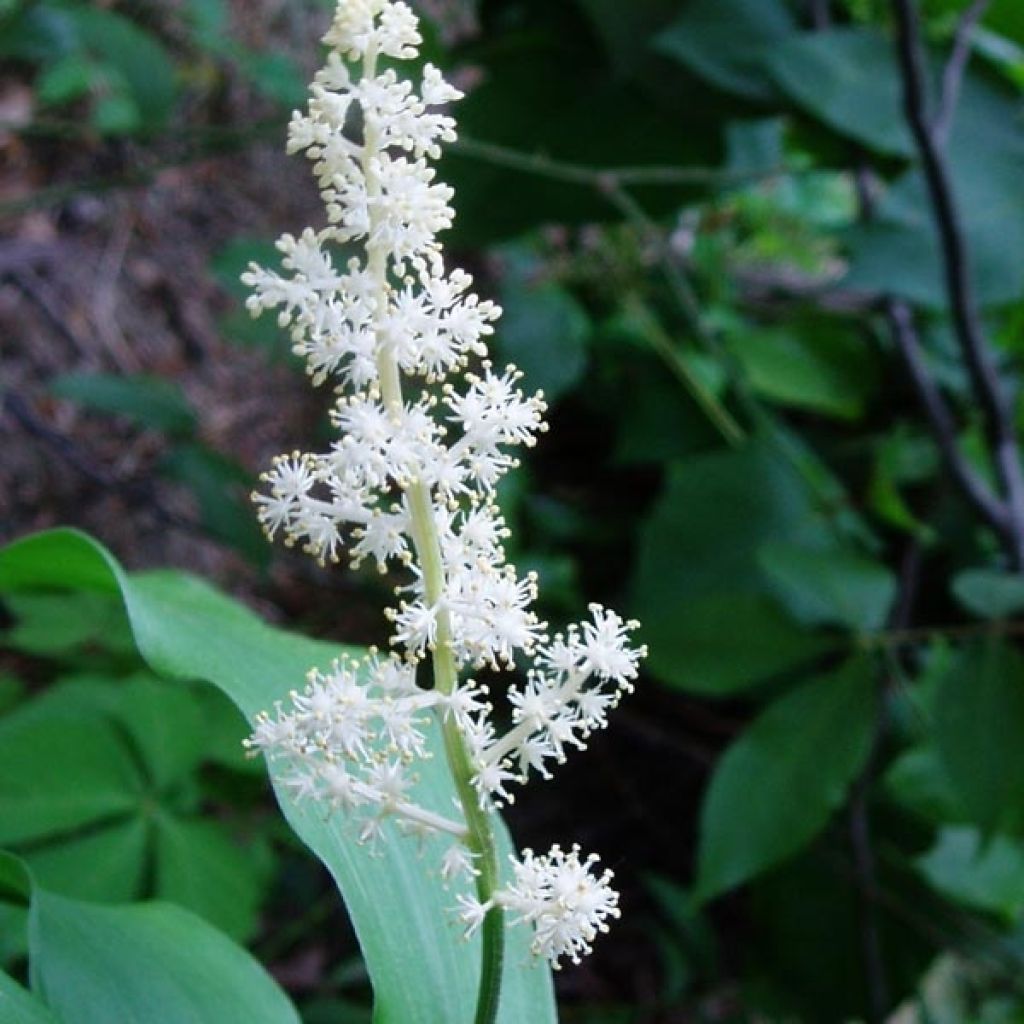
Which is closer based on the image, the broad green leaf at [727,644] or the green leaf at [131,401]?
the broad green leaf at [727,644]

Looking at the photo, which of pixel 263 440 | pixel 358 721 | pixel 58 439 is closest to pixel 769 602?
pixel 358 721

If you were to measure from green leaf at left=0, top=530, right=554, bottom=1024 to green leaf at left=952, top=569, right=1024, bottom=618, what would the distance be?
0.85 meters

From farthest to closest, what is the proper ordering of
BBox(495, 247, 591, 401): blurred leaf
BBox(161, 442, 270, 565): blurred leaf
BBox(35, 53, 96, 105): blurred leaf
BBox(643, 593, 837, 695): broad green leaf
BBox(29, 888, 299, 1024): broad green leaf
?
BBox(35, 53, 96, 105): blurred leaf < BBox(495, 247, 591, 401): blurred leaf < BBox(161, 442, 270, 565): blurred leaf < BBox(643, 593, 837, 695): broad green leaf < BBox(29, 888, 299, 1024): broad green leaf

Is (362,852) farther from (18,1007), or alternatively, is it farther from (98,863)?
(98,863)

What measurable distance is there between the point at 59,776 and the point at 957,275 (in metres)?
1.28

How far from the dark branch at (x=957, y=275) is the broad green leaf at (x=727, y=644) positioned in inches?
13.6

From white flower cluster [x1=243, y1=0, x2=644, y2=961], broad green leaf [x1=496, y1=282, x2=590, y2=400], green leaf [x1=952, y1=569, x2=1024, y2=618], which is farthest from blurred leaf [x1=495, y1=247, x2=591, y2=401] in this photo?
white flower cluster [x1=243, y1=0, x2=644, y2=961]

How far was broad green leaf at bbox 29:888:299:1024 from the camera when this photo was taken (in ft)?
2.64

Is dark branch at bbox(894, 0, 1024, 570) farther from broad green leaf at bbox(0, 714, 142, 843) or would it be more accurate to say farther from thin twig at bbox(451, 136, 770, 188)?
broad green leaf at bbox(0, 714, 142, 843)

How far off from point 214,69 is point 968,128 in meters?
1.93

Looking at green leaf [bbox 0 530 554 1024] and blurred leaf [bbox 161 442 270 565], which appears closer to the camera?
green leaf [bbox 0 530 554 1024]

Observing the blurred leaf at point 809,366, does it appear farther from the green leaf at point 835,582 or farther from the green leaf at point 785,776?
the green leaf at point 785,776

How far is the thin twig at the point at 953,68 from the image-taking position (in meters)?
1.60

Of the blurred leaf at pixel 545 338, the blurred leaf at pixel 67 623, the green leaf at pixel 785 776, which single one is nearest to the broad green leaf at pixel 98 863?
the blurred leaf at pixel 67 623
